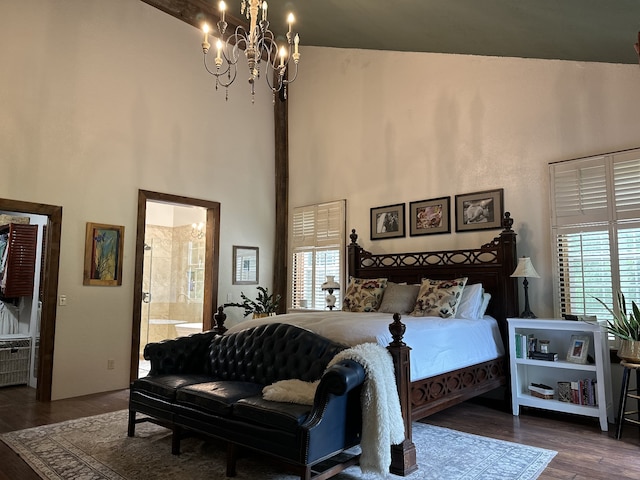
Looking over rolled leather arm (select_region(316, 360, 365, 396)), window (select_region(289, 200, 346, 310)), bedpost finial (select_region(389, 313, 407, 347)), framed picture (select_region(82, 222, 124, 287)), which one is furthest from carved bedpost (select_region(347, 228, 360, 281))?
rolled leather arm (select_region(316, 360, 365, 396))

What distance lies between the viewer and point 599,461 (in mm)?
3188

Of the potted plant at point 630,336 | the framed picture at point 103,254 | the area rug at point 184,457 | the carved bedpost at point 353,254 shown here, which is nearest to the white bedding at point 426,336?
the area rug at point 184,457

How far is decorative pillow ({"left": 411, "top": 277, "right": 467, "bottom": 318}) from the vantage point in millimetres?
4457

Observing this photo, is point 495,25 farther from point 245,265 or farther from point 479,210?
point 245,265

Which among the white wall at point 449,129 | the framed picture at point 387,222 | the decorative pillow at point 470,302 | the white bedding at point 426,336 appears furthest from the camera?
the framed picture at point 387,222

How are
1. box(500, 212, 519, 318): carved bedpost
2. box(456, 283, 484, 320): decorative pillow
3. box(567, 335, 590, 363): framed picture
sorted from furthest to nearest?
box(500, 212, 519, 318): carved bedpost, box(456, 283, 484, 320): decorative pillow, box(567, 335, 590, 363): framed picture

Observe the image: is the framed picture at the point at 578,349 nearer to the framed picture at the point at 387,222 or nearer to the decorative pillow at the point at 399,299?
the decorative pillow at the point at 399,299

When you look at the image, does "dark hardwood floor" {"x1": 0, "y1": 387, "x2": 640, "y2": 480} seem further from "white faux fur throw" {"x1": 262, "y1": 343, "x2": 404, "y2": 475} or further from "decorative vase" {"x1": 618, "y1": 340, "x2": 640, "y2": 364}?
"white faux fur throw" {"x1": 262, "y1": 343, "x2": 404, "y2": 475}

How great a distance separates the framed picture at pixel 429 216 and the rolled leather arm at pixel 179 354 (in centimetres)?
300

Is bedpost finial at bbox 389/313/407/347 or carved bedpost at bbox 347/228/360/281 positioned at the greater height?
carved bedpost at bbox 347/228/360/281

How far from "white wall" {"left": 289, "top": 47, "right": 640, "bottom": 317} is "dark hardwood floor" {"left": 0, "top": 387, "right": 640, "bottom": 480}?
4.01ft

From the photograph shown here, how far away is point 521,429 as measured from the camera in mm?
3971

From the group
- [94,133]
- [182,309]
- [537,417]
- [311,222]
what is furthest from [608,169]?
[182,309]

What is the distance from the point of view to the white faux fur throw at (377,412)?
2705 mm
